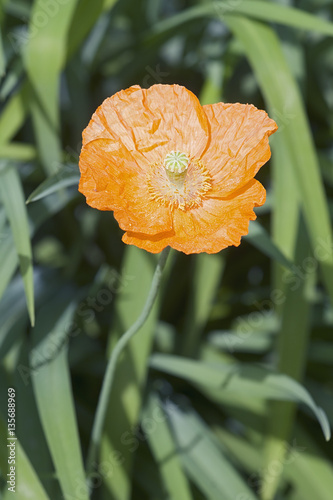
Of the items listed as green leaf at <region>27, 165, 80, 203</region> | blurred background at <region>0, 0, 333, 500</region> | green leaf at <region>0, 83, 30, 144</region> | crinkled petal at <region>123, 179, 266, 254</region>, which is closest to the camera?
crinkled petal at <region>123, 179, 266, 254</region>

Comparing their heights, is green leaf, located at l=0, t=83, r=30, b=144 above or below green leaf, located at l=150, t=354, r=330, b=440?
above

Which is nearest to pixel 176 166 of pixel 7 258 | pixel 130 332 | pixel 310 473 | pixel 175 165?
pixel 175 165

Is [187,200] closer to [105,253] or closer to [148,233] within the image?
[148,233]

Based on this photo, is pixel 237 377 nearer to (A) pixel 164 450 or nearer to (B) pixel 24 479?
(A) pixel 164 450

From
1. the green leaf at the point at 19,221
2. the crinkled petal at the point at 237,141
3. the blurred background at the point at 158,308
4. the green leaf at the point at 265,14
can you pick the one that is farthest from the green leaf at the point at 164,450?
the green leaf at the point at 265,14

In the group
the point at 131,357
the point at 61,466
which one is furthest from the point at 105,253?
the point at 61,466

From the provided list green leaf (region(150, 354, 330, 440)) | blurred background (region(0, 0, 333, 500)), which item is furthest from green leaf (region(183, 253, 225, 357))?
green leaf (region(150, 354, 330, 440))

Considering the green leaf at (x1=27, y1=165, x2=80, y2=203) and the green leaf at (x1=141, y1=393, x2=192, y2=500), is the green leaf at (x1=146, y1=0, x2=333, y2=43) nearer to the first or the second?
the green leaf at (x1=27, y1=165, x2=80, y2=203)
